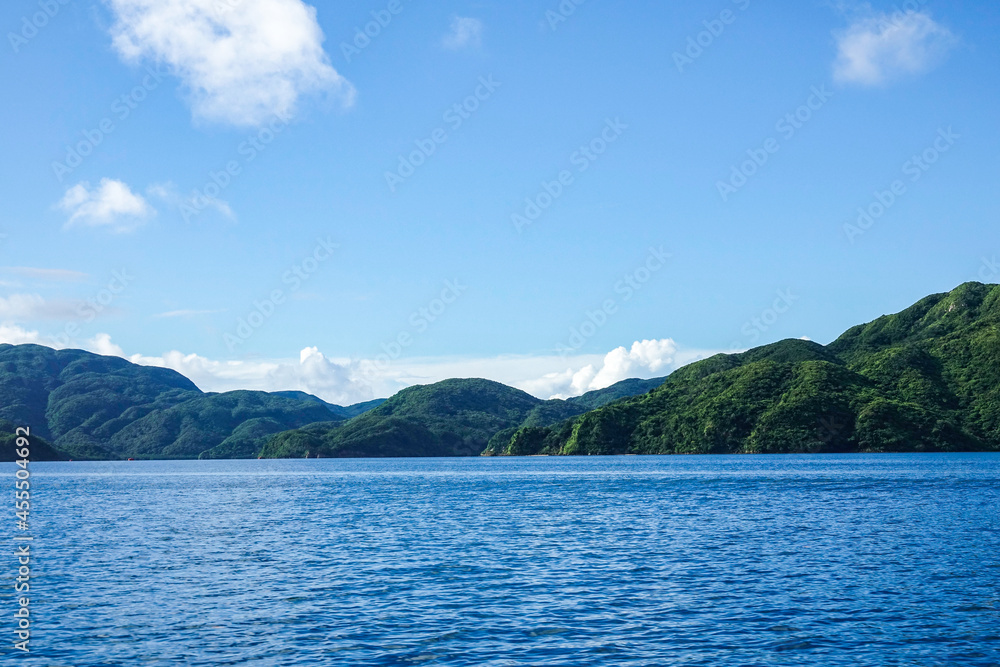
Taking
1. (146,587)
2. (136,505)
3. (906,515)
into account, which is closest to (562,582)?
(146,587)

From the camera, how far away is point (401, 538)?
71562 millimetres

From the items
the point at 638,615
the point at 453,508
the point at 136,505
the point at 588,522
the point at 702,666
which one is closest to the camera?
the point at 702,666

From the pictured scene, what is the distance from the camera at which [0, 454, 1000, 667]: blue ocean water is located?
32625mm

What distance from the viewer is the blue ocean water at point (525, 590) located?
107 feet

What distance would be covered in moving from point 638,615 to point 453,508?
72.5 m

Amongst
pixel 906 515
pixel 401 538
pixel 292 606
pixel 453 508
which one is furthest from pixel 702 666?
pixel 453 508

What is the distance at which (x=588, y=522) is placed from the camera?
82.9 meters

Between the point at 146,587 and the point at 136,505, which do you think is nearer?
the point at 146,587

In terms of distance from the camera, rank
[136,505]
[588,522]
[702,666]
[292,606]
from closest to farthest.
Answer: [702,666]
[292,606]
[588,522]
[136,505]

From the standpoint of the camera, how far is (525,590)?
A: 44969 millimetres

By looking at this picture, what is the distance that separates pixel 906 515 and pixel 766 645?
200 ft

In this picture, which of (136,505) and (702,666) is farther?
(136,505)

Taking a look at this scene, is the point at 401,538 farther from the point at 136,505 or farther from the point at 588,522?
the point at 136,505

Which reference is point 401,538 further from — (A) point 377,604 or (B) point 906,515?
(B) point 906,515
